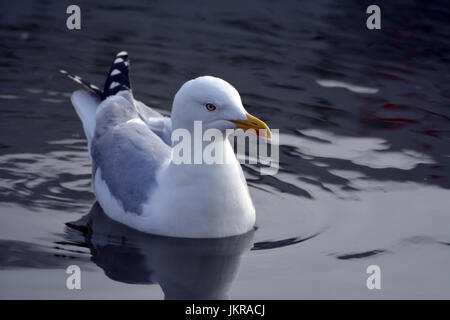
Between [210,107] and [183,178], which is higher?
[210,107]

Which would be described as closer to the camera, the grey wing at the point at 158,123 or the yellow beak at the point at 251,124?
the yellow beak at the point at 251,124

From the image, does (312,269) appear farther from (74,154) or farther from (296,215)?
(74,154)

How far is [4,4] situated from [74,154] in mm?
5687

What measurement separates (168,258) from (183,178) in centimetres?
58

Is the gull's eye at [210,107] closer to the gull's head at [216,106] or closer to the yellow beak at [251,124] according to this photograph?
the gull's head at [216,106]

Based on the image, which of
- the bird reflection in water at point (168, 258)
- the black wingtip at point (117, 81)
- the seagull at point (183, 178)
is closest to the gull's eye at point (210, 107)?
the seagull at point (183, 178)

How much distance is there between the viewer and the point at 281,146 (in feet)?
25.2

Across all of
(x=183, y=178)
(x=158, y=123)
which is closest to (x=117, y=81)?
(x=158, y=123)

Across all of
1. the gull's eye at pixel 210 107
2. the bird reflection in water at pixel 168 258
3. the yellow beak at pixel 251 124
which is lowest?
the bird reflection in water at pixel 168 258

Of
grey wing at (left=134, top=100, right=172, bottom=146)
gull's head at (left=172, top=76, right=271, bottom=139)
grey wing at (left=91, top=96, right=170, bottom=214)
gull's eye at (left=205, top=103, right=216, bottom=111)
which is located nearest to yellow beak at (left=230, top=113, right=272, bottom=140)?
gull's head at (left=172, top=76, right=271, bottom=139)

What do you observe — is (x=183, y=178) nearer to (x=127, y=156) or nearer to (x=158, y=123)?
(x=127, y=156)

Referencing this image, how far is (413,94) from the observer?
937 centimetres

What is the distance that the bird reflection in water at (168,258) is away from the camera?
5121 millimetres

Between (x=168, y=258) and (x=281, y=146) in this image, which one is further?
(x=281, y=146)
